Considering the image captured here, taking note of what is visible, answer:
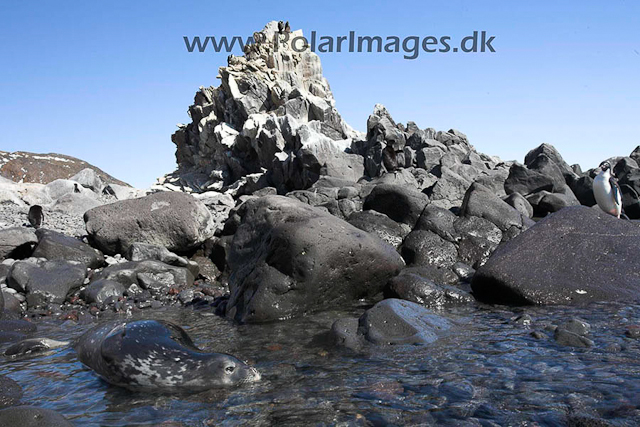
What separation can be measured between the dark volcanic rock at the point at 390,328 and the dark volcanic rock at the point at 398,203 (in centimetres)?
825

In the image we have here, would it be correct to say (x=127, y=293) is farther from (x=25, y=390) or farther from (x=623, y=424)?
(x=623, y=424)

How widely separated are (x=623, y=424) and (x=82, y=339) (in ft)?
19.5

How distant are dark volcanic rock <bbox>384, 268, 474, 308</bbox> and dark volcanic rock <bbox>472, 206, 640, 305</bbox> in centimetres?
46

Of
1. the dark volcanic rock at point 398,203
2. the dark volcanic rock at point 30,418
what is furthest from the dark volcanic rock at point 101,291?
the dark volcanic rock at point 398,203

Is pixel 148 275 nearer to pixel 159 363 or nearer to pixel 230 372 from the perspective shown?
pixel 159 363

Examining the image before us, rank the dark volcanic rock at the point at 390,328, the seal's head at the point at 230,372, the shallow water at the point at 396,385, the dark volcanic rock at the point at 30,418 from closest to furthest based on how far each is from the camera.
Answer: the dark volcanic rock at the point at 30,418 < the shallow water at the point at 396,385 < the seal's head at the point at 230,372 < the dark volcanic rock at the point at 390,328

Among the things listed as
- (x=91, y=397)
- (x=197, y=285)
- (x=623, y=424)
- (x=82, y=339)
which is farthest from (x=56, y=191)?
(x=623, y=424)

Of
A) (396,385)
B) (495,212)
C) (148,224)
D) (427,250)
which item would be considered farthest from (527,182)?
(396,385)

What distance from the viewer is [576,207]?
399 inches

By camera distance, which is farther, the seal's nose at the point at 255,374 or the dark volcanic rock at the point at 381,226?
the dark volcanic rock at the point at 381,226

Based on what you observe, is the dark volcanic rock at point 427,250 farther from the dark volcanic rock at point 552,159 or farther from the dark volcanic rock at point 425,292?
the dark volcanic rock at point 552,159

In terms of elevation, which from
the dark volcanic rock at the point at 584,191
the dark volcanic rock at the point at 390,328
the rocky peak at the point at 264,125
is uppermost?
the rocky peak at the point at 264,125

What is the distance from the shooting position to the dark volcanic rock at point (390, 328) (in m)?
6.19

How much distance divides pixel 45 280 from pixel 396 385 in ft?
28.5
